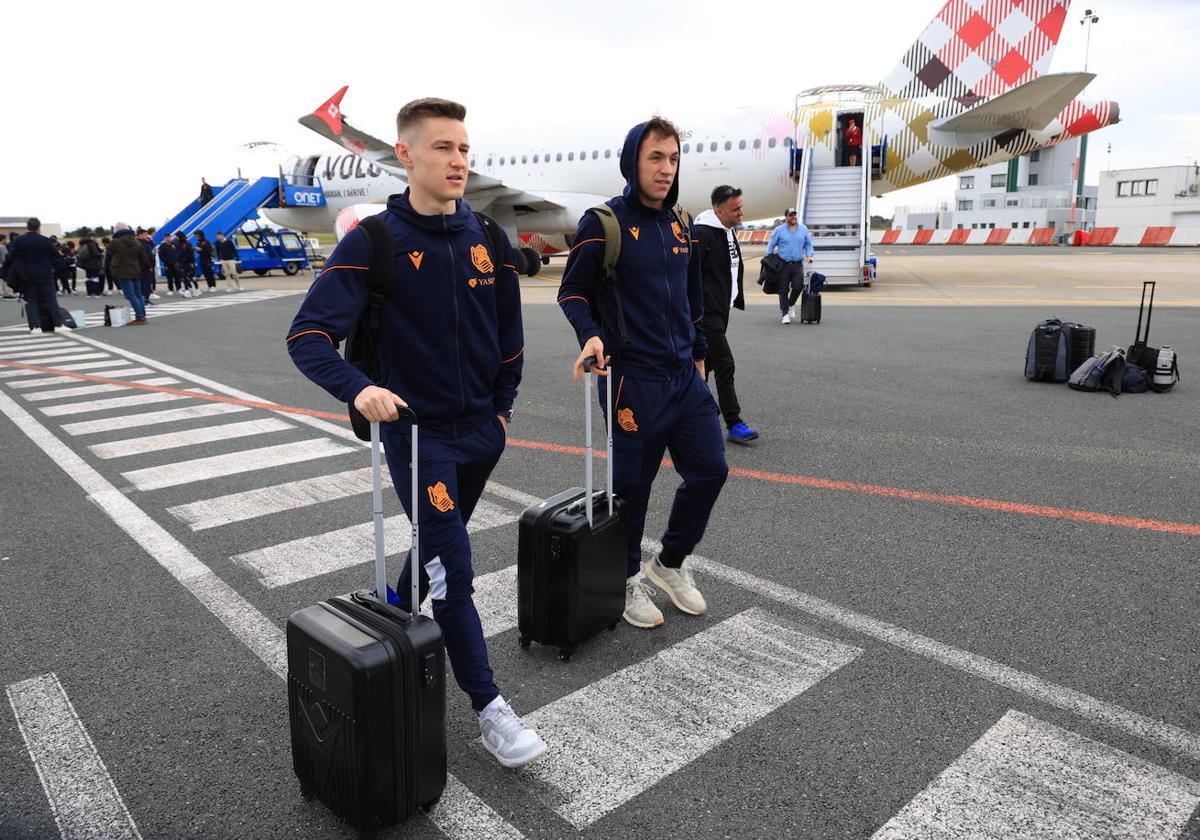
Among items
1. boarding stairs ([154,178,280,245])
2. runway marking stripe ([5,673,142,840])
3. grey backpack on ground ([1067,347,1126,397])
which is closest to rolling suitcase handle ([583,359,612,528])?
runway marking stripe ([5,673,142,840])

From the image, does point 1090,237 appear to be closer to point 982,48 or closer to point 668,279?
point 982,48

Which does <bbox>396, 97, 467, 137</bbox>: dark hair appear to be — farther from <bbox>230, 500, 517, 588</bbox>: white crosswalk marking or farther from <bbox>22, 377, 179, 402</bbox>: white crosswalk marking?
<bbox>22, 377, 179, 402</bbox>: white crosswalk marking

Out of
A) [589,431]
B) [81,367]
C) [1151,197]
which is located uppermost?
[1151,197]

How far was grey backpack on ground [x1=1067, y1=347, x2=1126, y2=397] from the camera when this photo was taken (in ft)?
26.9

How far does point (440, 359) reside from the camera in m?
2.72

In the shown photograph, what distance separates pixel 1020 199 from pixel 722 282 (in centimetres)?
7811

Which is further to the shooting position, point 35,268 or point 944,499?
point 35,268

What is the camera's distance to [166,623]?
367cm

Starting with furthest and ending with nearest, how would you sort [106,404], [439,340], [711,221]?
[106,404], [711,221], [439,340]

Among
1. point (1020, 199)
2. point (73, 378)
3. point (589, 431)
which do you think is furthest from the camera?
point (1020, 199)

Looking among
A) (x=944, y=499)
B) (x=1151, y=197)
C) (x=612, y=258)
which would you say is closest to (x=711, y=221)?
(x=944, y=499)

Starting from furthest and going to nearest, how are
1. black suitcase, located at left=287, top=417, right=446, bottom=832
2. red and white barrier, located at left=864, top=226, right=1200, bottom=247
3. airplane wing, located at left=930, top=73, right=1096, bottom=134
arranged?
1. red and white barrier, located at left=864, top=226, right=1200, bottom=247
2. airplane wing, located at left=930, top=73, right=1096, bottom=134
3. black suitcase, located at left=287, top=417, right=446, bottom=832

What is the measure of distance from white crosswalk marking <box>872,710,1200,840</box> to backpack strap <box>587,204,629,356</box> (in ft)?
6.51

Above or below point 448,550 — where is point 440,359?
above
